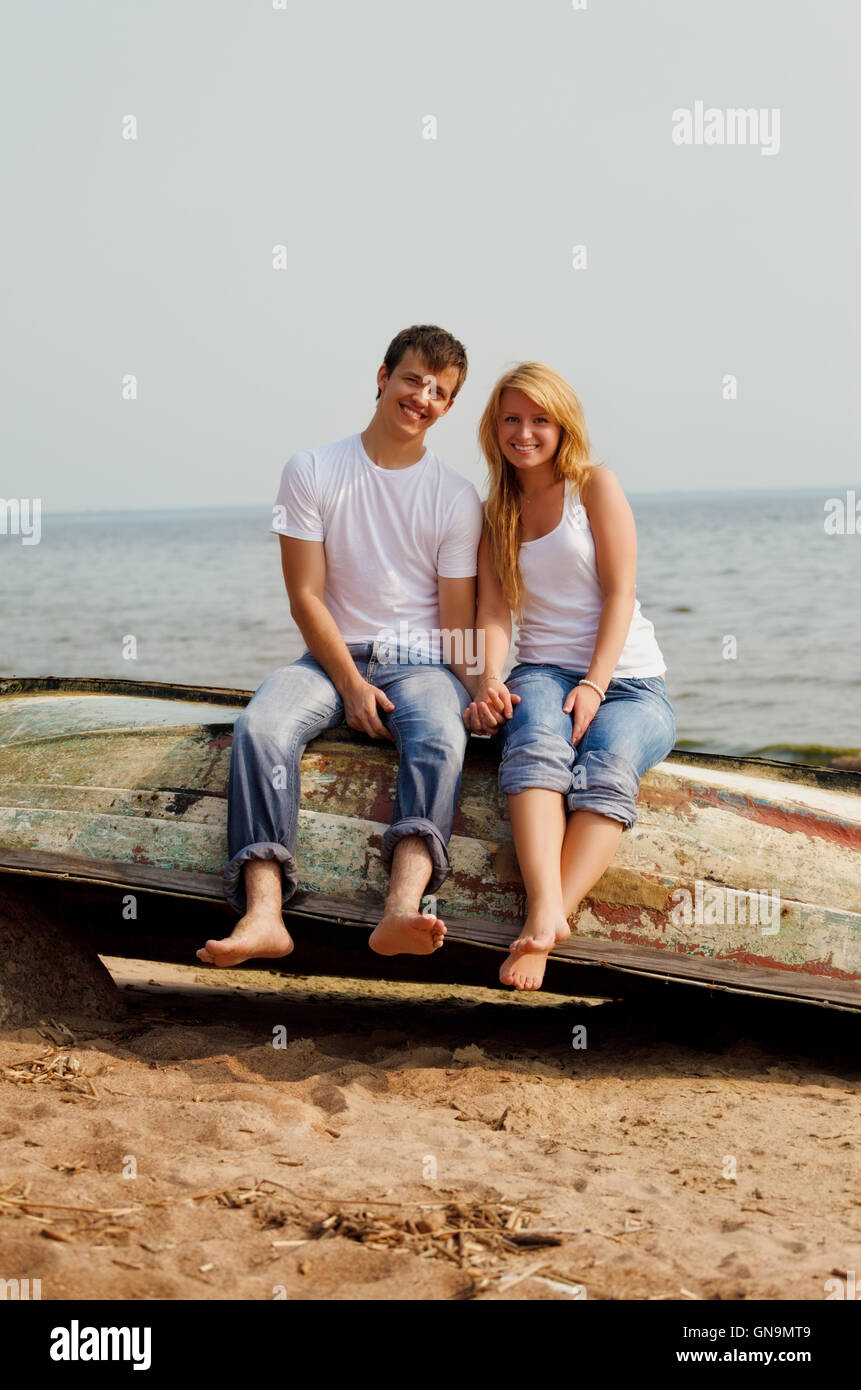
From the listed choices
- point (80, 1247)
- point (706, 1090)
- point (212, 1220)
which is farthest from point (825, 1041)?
point (80, 1247)

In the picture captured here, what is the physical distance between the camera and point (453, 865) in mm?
3953

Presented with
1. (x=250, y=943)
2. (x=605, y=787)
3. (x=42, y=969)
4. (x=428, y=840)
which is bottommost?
(x=42, y=969)

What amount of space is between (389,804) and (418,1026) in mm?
1070

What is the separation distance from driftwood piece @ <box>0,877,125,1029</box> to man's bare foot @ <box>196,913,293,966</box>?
95 cm

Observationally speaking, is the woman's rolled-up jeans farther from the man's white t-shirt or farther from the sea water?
the sea water

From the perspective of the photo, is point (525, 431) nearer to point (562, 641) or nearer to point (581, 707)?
point (562, 641)

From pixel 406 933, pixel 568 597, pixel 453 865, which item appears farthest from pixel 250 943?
pixel 568 597

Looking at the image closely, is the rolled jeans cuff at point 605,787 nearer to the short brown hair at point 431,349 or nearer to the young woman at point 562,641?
the young woman at point 562,641

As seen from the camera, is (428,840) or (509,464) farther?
(509,464)

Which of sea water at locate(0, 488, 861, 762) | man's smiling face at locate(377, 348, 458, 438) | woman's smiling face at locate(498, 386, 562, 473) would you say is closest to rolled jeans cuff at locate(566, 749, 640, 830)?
woman's smiling face at locate(498, 386, 562, 473)

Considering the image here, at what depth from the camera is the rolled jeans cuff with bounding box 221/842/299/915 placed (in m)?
3.72

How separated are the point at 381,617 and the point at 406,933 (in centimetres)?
127

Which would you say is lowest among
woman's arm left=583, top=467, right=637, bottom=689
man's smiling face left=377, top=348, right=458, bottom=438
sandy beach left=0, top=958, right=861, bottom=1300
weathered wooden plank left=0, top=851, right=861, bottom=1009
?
sandy beach left=0, top=958, right=861, bottom=1300

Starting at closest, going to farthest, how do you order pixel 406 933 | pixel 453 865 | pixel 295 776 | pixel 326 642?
pixel 406 933 < pixel 295 776 < pixel 453 865 < pixel 326 642
